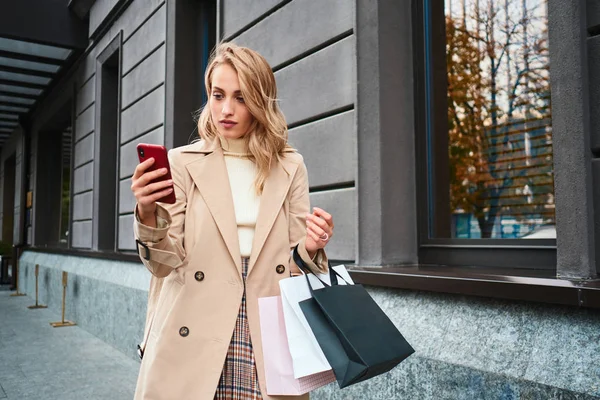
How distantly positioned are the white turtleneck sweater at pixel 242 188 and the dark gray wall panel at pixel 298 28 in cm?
216

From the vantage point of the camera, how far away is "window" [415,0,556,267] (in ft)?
12.3

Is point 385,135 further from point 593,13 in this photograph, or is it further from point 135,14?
point 135,14

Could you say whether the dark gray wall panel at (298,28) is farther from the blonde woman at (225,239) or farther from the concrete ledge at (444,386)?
the concrete ledge at (444,386)

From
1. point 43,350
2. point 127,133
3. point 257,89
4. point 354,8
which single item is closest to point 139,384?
point 257,89

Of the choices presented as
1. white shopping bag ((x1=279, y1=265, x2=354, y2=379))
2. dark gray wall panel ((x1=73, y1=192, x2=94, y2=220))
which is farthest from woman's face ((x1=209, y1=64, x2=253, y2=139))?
dark gray wall panel ((x1=73, y1=192, x2=94, y2=220))

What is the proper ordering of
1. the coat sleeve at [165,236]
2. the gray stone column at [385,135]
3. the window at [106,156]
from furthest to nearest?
1. the window at [106,156]
2. the gray stone column at [385,135]
3. the coat sleeve at [165,236]

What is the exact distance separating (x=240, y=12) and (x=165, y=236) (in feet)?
13.5

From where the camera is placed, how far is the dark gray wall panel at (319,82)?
12.8ft

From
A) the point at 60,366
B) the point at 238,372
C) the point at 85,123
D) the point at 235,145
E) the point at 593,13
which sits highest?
the point at 85,123

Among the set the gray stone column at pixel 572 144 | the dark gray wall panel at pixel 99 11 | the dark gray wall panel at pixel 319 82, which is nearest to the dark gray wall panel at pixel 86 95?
the dark gray wall panel at pixel 99 11

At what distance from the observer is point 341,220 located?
3914 mm

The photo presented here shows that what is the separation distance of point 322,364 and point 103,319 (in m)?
6.87

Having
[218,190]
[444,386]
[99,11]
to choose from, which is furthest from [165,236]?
[99,11]

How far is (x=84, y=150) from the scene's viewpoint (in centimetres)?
1044
